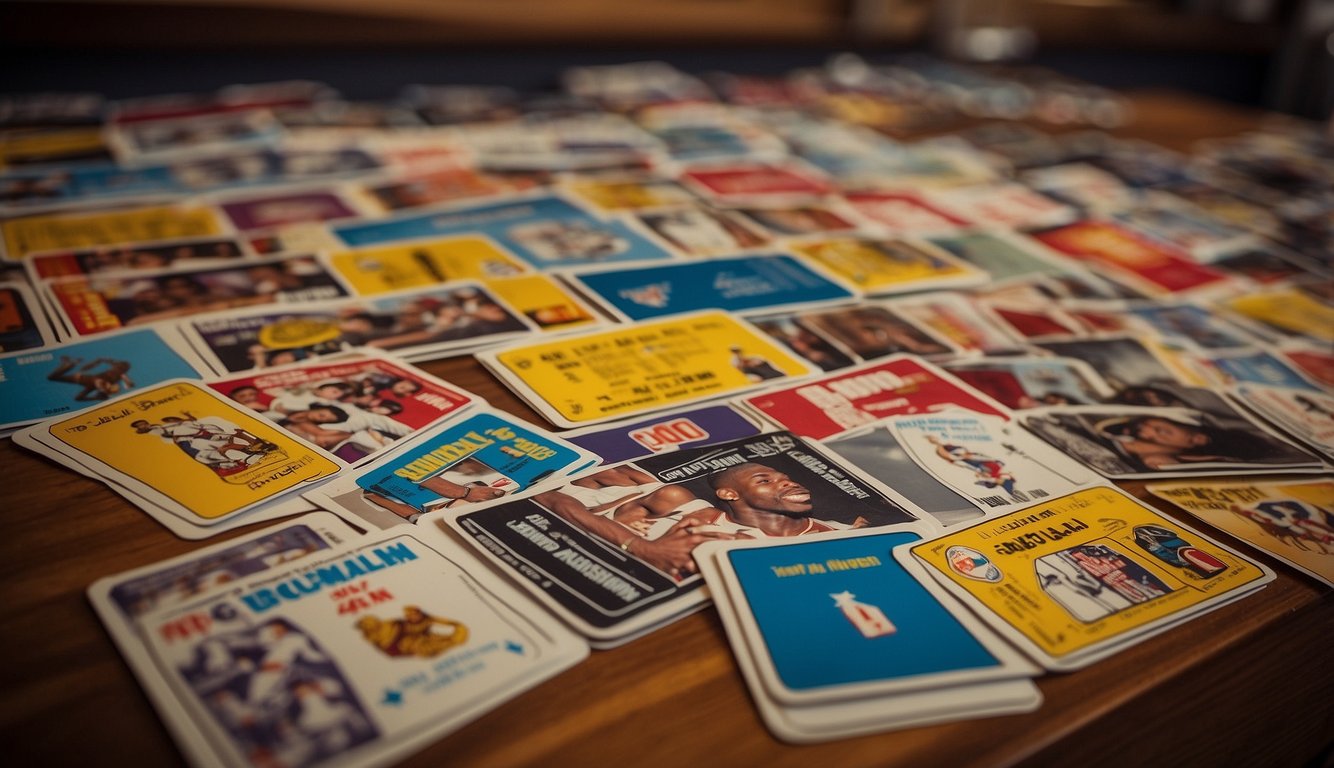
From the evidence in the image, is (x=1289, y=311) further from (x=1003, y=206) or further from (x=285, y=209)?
(x=285, y=209)

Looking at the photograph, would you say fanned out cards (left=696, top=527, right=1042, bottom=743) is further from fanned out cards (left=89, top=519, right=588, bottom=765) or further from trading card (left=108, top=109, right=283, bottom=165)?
trading card (left=108, top=109, right=283, bottom=165)

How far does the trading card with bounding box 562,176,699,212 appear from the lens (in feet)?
5.40

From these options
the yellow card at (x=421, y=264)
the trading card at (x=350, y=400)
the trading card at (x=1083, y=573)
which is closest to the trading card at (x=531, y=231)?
the yellow card at (x=421, y=264)

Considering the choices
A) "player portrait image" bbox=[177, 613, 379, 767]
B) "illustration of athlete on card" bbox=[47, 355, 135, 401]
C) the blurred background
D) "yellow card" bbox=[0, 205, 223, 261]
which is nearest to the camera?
"player portrait image" bbox=[177, 613, 379, 767]

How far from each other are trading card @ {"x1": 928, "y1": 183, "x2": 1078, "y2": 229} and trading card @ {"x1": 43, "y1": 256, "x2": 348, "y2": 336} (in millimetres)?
1126

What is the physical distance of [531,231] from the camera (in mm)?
1497

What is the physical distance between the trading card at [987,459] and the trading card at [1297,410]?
34 cm

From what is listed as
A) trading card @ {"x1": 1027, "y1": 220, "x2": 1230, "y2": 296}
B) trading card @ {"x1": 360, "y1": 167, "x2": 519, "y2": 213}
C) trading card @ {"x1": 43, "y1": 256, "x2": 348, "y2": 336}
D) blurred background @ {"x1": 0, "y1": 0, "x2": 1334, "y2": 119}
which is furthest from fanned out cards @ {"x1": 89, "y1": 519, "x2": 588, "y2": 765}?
blurred background @ {"x1": 0, "y1": 0, "x2": 1334, "y2": 119}

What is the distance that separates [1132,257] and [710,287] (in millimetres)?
798

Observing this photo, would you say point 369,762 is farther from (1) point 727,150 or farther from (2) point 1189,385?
(1) point 727,150

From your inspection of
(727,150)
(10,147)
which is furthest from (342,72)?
(727,150)

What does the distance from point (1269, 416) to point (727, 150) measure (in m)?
1.16

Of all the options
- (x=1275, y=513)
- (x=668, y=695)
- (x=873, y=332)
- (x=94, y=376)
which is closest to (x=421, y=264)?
(x=94, y=376)

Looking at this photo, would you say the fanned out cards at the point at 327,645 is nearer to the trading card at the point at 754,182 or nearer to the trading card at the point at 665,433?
the trading card at the point at 665,433
